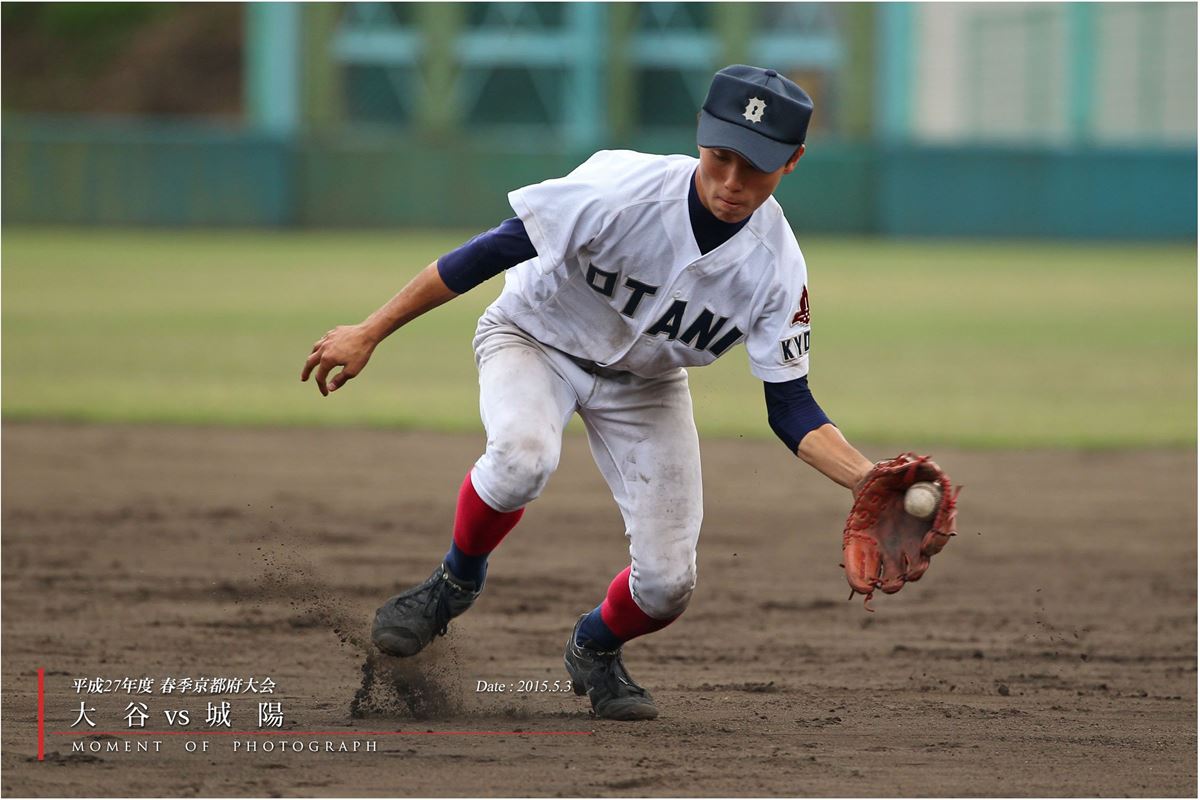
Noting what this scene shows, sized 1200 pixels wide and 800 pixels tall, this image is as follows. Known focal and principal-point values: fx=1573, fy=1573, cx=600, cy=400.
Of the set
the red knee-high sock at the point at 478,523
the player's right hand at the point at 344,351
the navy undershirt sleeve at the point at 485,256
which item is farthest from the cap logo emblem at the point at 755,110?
the red knee-high sock at the point at 478,523

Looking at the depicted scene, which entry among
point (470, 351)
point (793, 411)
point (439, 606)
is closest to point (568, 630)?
point (439, 606)

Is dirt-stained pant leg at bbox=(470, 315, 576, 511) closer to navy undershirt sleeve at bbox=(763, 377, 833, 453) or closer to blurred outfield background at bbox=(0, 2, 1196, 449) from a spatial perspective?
navy undershirt sleeve at bbox=(763, 377, 833, 453)

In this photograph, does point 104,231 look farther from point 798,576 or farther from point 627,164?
point 627,164

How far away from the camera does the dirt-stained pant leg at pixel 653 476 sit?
3949mm

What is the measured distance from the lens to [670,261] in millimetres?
3785

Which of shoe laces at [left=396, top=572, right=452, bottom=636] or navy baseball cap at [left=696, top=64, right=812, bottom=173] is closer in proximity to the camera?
navy baseball cap at [left=696, top=64, right=812, bottom=173]

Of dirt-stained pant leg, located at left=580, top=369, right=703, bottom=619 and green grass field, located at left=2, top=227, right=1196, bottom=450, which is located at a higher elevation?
dirt-stained pant leg, located at left=580, top=369, right=703, bottom=619

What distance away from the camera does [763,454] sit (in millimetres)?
8617

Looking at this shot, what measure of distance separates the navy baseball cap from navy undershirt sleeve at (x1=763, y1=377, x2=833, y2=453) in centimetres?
56

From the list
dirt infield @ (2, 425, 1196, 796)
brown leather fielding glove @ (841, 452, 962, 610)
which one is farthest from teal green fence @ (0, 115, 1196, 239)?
brown leather fielding glove @ (841, 452, 962, 610)

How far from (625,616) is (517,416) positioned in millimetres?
636

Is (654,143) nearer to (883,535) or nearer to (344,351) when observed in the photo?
(344,351)

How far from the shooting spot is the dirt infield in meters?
3.45

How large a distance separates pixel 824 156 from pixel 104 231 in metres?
11.1
